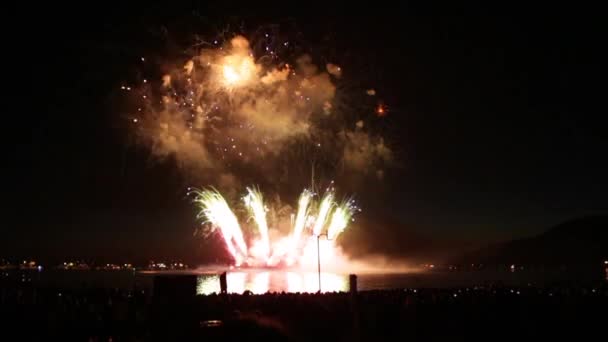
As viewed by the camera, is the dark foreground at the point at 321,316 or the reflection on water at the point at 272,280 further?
the reflection on water at the point at 272,280

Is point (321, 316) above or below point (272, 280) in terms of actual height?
below

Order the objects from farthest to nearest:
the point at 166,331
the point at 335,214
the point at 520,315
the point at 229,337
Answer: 1. the point at 335,214
2. the point at 520,315
3. the point at 166,331
4. the point at 229,337

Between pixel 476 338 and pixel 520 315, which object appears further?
pixel 520 315

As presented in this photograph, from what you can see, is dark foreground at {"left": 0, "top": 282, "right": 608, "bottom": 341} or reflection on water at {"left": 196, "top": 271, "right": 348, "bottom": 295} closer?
dark foreground at {"left": 0, "top": 282, "right": 608, "bottom": 341}

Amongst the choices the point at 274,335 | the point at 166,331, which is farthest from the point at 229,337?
the point at 166,331

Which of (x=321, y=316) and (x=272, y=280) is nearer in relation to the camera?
(x=321, y=316)

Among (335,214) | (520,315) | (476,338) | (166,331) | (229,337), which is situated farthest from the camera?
(335,214)

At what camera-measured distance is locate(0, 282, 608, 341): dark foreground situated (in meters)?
17.1

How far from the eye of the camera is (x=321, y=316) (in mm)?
19391

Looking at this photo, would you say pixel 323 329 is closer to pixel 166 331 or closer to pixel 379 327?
pixel 379 327

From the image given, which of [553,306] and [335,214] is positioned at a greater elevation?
[335,214]

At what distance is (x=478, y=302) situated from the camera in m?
20.4

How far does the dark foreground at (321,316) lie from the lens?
17078 millimetres

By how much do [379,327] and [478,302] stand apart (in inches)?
156
